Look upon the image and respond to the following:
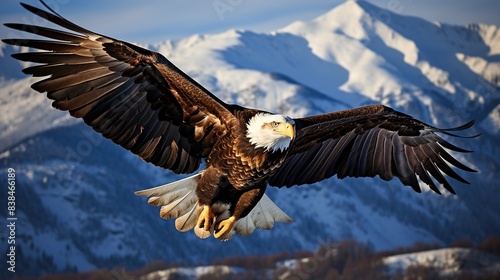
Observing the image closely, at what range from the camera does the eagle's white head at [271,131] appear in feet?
18.5

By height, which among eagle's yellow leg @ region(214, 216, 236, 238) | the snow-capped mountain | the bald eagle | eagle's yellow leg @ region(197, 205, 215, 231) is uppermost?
the bald eagle

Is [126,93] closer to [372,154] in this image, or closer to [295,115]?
[372,154]

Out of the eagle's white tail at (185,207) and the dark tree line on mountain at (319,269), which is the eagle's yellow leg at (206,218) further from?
the dark tree line on mountain at (319,269)

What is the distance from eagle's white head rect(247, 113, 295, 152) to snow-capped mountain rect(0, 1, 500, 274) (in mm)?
37729

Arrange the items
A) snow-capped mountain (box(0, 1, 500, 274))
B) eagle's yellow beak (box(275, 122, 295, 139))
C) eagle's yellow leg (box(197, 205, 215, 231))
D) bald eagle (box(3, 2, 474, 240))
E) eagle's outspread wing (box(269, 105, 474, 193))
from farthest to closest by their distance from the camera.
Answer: snow-capped mountain (box(0, 1, 500, 274)) → eagle's outspread wing (box(269, 105, 474, 193)) → eagle's yellow leg (box(197, 205, 215, 231)) → bald eagle (box(3, 2, 474, 240)) → eagle's yellow beak (box(275, 122, 295, 139))

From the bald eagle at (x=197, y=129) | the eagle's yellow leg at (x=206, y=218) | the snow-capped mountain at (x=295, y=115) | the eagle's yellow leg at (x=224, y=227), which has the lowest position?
the snow-capped mountain at (x=295, y=115)

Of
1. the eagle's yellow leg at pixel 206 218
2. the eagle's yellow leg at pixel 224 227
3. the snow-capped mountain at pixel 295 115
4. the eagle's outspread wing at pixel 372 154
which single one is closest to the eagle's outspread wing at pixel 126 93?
the eagle's yellow leg at pixel 206 218

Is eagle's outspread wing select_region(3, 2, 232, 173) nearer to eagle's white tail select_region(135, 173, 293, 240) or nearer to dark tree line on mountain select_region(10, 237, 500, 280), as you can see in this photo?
eagle's white tail select_region(135, 173, 293, 240)

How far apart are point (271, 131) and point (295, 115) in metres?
78.3

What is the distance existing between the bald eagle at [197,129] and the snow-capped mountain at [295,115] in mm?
36639

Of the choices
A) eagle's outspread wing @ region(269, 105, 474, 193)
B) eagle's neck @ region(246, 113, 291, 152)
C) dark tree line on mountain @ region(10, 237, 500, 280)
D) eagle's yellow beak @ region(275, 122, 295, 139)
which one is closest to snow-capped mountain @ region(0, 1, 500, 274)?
dark tree line on mountain @ region(10, 237, 500, 280)

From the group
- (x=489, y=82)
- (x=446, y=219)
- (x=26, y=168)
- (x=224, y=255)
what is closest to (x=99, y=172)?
(x=26, y=168)

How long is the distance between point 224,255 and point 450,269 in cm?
2580

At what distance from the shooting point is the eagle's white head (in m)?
5.64
